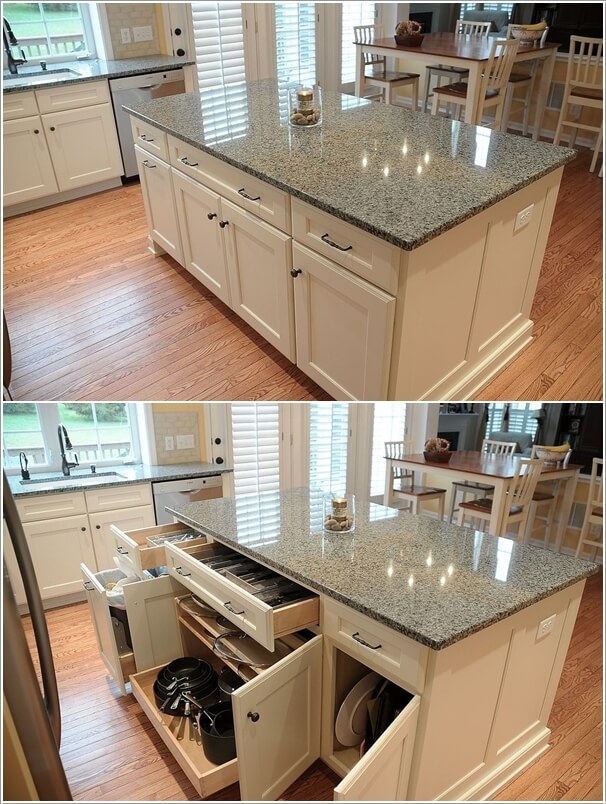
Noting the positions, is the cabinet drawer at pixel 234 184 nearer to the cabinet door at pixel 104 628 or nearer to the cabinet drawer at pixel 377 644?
the cabinet drawer at pixel 377 644

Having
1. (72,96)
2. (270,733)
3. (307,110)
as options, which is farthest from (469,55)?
(270,733)

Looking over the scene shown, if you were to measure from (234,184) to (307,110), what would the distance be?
1.86 ft

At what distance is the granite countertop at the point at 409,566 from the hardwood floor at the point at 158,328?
2.27ft

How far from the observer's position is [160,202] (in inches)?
127

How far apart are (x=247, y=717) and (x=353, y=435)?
3255 mm

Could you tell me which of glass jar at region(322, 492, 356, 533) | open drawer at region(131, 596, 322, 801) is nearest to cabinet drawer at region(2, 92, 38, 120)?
glass jar at region(322, 492, 356, 533)

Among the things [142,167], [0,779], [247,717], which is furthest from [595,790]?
[142,167]

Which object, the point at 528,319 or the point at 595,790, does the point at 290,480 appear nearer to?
the point at 528,319

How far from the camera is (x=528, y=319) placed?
9.32 feet

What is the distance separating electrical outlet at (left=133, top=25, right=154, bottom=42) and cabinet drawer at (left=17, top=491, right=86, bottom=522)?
3590mm

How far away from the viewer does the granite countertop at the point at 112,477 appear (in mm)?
3029

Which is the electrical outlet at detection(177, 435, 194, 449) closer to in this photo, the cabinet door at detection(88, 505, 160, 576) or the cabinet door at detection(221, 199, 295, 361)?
the cabinet door at detection(88, 505, 160, 576)

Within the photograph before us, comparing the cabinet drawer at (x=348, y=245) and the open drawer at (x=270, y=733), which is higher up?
the cabinet drawer at (x=348, y=245)

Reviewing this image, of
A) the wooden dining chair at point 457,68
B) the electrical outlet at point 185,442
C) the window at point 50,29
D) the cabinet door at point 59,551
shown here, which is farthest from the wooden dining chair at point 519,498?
the window at point 50,29
